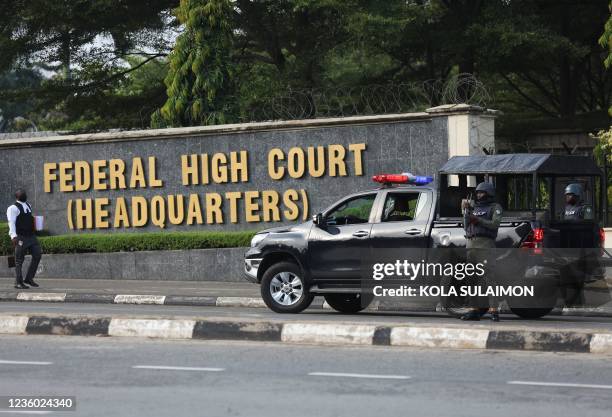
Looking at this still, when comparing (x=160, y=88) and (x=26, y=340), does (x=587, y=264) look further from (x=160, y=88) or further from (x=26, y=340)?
(x=160, y=88)

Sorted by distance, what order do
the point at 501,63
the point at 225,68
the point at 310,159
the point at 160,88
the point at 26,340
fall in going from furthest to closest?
the point at 160,88
the point at 501,63
the point at 225,68
the point at 310,159
the point at 26,340

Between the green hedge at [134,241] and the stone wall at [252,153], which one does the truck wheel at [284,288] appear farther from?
the green hedge at [134,241]

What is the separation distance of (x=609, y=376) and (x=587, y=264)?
17.3ft

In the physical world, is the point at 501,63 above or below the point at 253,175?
above

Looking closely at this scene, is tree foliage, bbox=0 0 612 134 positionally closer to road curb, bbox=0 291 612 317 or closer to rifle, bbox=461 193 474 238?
road curb, bbox=0 291 612 317

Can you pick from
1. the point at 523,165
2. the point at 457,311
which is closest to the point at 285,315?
the point at 457,311

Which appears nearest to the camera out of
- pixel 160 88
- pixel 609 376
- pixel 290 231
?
pixel 609 376

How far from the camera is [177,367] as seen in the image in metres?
10.9

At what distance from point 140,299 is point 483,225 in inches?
283

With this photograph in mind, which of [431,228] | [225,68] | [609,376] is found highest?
[225,68]

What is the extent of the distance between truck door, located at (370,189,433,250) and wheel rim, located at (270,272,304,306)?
130 centimetres

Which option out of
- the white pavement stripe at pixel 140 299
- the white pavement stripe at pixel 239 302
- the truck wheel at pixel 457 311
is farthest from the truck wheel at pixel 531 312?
the white pavement stripe at pixel 140 299

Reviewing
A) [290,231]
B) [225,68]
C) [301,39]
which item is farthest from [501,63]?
[290,231]

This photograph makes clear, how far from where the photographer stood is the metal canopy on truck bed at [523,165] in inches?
612
